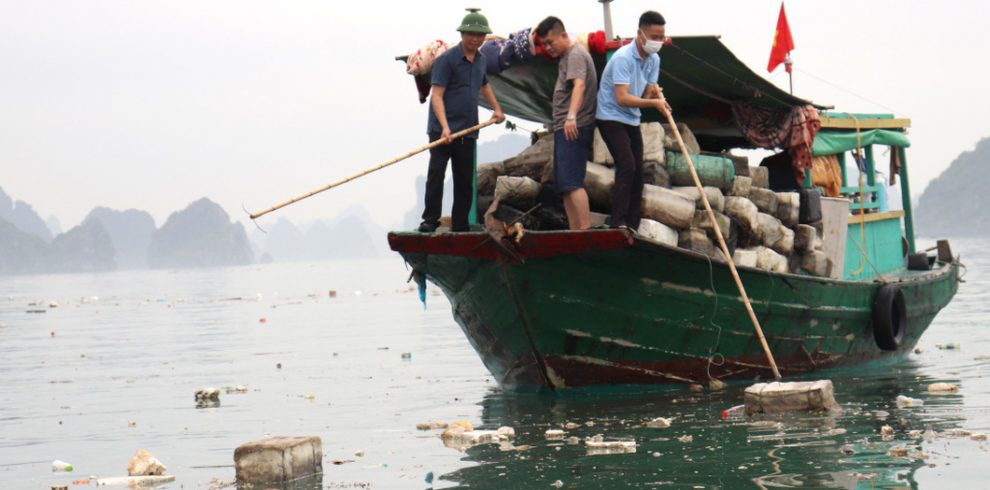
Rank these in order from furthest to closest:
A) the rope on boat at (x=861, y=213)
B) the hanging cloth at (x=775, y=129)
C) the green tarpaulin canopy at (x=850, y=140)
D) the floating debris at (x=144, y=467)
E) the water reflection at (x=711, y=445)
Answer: the rope on boat at (x=861, y=213)
the green tarpaulin canopy at (x=850, y=140)
the hanging cloth at (x=775, y=129)
the floating debris at (x=144, y=467)
the water reflection at (x=711, y=445)

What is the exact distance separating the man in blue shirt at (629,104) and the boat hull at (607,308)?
41 cm

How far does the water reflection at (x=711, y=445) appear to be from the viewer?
6.39 m

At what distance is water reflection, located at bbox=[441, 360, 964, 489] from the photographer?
6.39m

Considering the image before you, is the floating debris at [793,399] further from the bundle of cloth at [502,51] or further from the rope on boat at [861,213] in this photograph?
the rope on boat at [861,213]

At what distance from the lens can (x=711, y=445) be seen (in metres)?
7.40

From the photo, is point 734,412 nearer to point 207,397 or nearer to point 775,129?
point 775,129

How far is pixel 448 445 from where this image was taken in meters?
7.96

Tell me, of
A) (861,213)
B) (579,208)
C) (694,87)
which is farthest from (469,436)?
(861,213)

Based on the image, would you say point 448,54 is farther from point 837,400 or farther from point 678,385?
point 837,400

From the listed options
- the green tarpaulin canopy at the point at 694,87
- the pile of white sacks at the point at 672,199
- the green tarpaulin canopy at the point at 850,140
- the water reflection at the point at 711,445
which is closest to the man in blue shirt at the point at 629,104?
the pile of white sacks at the point at 672,199

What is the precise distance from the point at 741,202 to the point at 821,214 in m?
1.73

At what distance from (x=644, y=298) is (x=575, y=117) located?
1.48 meters

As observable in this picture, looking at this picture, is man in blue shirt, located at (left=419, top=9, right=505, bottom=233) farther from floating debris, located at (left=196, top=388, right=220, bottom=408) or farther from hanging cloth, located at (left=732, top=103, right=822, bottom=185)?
floating debris, located at (left=196, top=388, right=220, bottom=408)

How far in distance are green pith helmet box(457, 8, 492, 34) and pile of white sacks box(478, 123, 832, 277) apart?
1.17 meters
